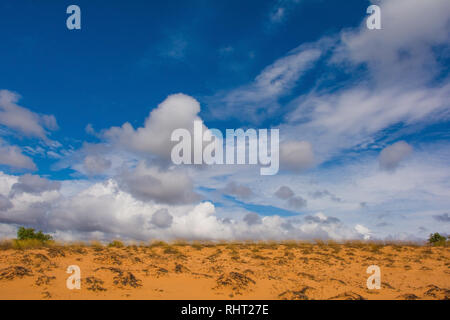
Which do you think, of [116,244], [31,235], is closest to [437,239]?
[116,244]

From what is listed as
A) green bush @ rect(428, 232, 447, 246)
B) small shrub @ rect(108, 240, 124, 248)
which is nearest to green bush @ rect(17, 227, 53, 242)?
small shrub @ rect(108, 240, 124, 248)

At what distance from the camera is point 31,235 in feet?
83.0

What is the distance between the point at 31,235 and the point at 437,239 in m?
41.3

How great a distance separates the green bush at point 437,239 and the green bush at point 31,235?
127 ft

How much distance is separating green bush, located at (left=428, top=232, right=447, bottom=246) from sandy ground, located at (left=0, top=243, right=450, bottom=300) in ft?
15.1

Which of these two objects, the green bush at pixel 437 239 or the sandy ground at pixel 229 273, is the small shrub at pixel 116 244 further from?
the green bush at pixel 437 239

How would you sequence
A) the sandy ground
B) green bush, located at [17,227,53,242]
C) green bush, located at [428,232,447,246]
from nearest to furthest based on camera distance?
1. the sandy ground
2. green bush, located at [17,227,53,242]
3. green bush, located at [428,232,447,246]

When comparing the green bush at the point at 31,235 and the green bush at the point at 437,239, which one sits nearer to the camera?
the green bush at the point at 31,235

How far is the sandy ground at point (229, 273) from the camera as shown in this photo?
42.0 feet

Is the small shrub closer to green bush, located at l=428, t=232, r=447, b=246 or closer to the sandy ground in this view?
the sandy ground

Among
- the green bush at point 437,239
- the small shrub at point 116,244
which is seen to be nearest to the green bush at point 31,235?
the small shrub at point 116,244

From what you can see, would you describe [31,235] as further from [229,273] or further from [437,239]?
[437,239]

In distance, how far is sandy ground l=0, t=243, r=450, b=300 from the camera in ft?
42.0
